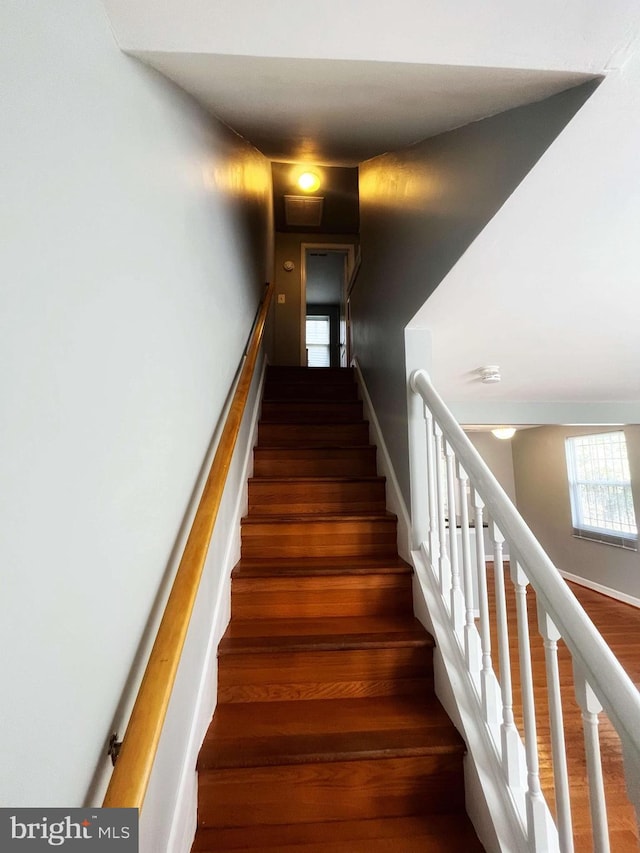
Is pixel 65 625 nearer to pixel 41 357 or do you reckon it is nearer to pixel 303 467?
pixel 41 357

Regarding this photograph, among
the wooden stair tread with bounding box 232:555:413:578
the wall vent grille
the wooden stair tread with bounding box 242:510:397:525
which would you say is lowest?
the wooden stair tread with bounding box 232:555:413:578

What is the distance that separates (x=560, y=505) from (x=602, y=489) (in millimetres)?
761

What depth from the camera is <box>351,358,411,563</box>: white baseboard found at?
1893mm

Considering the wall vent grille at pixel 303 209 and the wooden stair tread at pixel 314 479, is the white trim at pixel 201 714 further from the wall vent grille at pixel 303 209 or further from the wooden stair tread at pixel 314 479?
the wall vent grille at pixel 303 209

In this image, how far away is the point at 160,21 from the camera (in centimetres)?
74

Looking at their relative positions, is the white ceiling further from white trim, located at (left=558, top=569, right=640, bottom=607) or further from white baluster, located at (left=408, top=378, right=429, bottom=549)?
white trim, located at (left=558, top=569, right=640, bottom=607)

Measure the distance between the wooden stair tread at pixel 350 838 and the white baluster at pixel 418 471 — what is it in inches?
36.0

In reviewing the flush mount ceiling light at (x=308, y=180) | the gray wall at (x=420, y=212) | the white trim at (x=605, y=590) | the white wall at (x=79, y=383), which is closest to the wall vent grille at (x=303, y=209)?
→ the flush mount ceiling light at (x=308, y=180)

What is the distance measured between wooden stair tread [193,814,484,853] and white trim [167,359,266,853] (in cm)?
11

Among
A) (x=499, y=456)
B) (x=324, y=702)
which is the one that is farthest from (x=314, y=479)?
(x=499, y=456)

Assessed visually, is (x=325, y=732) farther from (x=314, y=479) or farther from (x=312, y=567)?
(x=314, y=479)

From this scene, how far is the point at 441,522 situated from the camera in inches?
65.4

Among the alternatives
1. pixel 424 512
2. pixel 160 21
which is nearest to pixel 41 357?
pixel 160 21

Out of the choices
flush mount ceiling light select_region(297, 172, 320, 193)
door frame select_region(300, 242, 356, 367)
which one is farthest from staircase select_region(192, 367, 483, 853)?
door frame select_region(300, 242, 356, 367)
